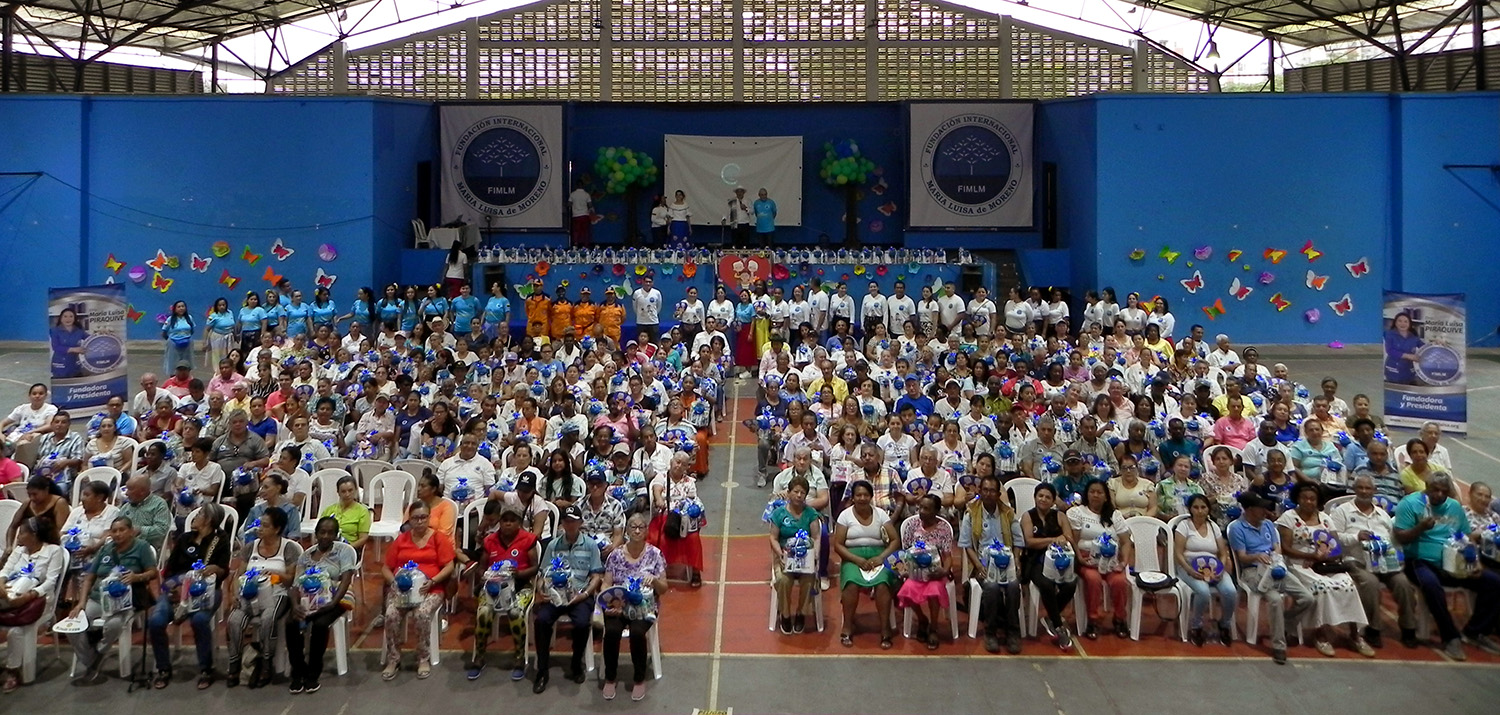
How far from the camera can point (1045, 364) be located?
1347 cm

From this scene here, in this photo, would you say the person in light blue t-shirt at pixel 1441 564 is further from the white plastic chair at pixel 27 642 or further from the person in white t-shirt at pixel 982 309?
the person in white t-shirt at pixel 982 309

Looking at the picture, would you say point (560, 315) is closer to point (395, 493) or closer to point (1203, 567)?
point (395, 493)

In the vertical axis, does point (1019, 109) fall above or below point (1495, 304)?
above

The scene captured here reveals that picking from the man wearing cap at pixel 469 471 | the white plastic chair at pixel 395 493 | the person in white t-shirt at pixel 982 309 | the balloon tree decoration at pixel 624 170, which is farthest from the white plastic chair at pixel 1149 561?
the balloon tree decoration at pixel 624 170

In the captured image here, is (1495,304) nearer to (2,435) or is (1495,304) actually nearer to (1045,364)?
(1045,364)

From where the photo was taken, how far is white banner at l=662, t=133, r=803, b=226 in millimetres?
22203

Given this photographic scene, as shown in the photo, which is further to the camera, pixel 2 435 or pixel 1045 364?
pixel 1045 364

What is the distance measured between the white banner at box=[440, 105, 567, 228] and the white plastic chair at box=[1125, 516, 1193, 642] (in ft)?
50.9

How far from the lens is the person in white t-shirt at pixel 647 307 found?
17031mm

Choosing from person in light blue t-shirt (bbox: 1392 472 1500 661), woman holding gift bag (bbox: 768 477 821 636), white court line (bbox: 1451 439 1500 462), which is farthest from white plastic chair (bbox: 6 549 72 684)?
white court line (bbox: 1451 439 1500 462)

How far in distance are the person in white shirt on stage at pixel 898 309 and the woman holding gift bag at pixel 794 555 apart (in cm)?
916

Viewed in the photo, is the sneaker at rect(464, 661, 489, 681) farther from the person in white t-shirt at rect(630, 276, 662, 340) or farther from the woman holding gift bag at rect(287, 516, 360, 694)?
the person in white t-shirt at rect(630, 276, 662, 340)

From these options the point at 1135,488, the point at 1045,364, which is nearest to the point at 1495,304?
the point at 1045,364

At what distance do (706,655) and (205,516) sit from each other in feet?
11.2
